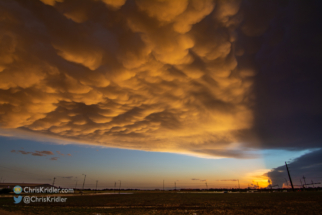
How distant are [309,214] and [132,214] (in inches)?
1020

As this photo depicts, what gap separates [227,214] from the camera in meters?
24.5

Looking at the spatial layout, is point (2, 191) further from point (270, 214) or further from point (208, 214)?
point (270, 214)

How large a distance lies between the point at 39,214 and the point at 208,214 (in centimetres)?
2625

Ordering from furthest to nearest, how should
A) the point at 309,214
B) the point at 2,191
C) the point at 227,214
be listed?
the point at 2,191 → the point at 227,214 → the point at 309,214

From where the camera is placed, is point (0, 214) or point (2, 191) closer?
point (0, 214)

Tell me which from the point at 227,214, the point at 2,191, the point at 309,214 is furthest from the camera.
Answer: the point at 2,191

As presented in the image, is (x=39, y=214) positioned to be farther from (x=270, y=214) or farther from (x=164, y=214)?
(x=270, y=214)

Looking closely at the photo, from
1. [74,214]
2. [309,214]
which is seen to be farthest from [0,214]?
[309,214]

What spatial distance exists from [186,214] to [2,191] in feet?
427

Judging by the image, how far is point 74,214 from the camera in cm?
2486

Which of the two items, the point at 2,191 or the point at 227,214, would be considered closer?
the point at 227,214

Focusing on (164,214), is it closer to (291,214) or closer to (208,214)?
(208,214)

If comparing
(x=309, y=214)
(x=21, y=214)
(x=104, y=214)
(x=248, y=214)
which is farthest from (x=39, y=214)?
(x=309, y=214)

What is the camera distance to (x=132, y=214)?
83.2ft
